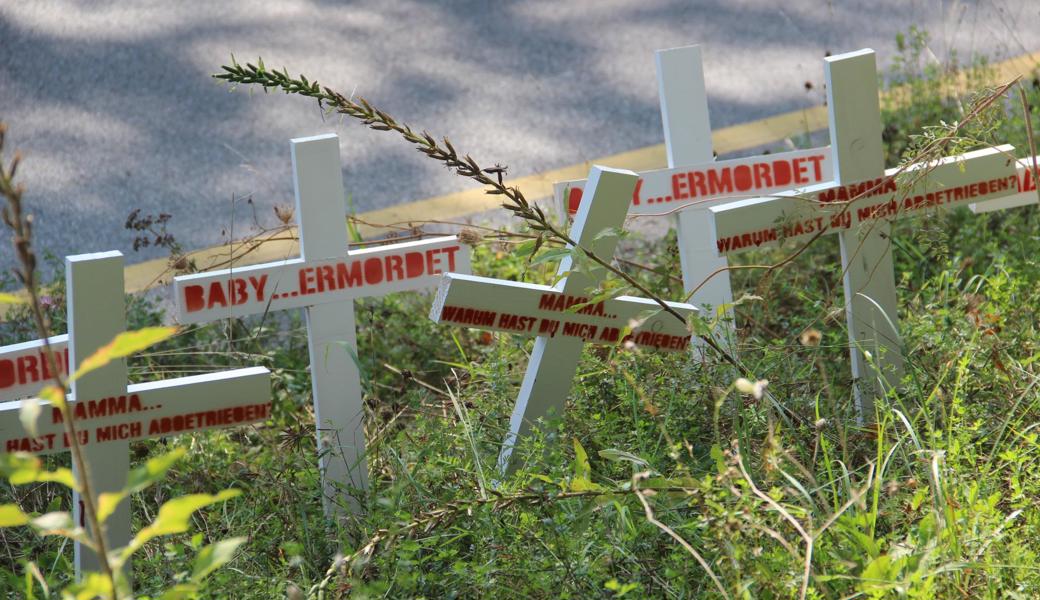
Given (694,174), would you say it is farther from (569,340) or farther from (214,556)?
(214,556)

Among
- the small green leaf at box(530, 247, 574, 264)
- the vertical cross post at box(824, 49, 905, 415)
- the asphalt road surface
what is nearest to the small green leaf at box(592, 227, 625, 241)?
the small green leaf at box(530, 247, 574, 264)

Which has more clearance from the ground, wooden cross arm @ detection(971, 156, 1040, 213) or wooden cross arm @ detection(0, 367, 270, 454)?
wooden cross arm @ detection(971, 156, 1040, 213)

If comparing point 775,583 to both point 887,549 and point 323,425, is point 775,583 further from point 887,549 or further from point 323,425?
point 323,425

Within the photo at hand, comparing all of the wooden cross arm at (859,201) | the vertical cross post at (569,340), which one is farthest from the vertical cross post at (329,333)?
the wooden cross arm at (859,201)

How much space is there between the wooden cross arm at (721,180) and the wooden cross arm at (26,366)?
136 cm

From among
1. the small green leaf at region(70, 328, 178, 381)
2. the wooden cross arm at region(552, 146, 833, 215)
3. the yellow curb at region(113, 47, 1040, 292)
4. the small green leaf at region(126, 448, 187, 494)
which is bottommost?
the small green leaf at region(126, 448, 187, 494)

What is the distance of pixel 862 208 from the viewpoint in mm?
3064

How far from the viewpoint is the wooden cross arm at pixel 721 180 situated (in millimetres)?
3396

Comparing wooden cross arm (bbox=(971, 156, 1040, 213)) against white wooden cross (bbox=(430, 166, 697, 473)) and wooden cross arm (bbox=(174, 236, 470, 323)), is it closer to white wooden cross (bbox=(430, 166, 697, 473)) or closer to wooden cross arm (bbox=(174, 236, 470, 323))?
white wooden cross (bbox=(430, 166, 697, 473))

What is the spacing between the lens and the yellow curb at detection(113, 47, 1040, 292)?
16.7 ft

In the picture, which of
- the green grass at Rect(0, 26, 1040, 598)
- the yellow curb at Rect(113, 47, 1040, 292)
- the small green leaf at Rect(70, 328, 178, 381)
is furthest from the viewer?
the yellow curb at Rect(113, 47, 1040, 292)

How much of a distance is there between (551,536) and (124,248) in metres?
3.51

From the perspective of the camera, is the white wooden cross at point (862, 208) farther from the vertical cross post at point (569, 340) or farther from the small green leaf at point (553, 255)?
the small green leaf at point (553, 255)

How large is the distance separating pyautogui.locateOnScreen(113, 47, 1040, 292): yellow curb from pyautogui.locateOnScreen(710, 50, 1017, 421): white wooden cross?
6.56 ft
